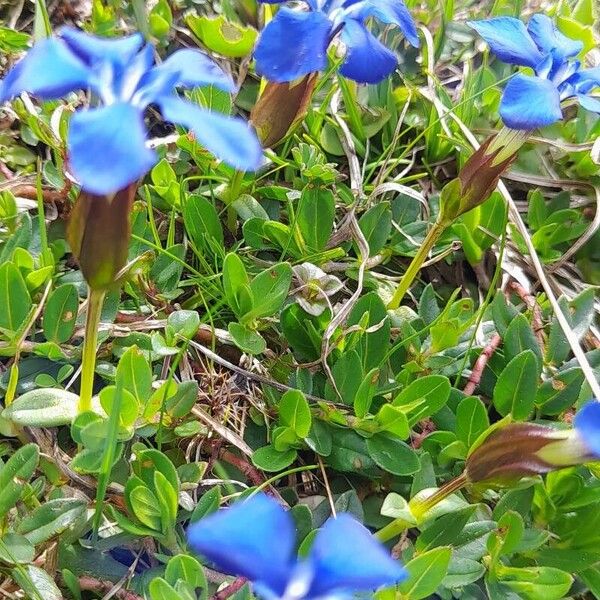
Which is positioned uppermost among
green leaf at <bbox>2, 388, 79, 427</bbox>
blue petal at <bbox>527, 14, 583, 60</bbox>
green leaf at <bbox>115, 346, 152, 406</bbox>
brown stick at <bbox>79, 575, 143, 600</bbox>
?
blue petal at <bbox>527, 14, 583, 60</bbox>

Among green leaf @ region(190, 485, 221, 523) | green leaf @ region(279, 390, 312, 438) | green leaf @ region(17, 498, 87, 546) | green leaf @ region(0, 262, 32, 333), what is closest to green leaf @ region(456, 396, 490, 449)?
green leaf @ region(279, 390, 312, 438)

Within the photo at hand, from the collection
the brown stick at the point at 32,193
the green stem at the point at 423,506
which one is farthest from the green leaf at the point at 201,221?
the green stem at the point at 423,506

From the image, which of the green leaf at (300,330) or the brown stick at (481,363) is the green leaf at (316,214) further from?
the brown stick at (481,363)

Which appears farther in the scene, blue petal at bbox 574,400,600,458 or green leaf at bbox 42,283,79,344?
green leaf at bbox 42,283,79,344

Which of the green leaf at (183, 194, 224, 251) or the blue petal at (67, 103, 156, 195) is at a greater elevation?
the blue petal at (67, 103, 156, 195)

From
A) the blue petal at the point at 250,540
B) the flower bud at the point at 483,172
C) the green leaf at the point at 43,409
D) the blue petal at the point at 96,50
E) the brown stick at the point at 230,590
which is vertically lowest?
the brown stick at the point at 230,590

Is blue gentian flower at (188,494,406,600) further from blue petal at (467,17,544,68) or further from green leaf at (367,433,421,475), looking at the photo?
blue petal at (467,17,544,68)
